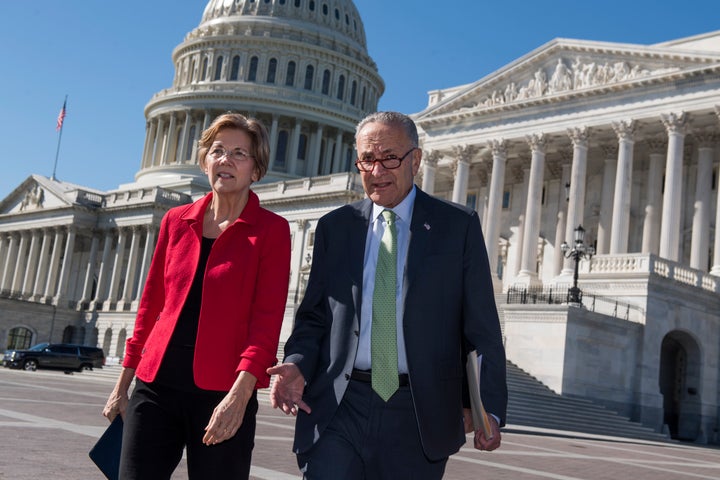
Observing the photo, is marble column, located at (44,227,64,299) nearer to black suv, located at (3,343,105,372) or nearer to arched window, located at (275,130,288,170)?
arched window, located at (275,130,288,170)

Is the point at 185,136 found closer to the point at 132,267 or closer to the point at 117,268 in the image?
the point at 117,268

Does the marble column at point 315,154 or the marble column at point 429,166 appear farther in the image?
the marble column at point 315,154

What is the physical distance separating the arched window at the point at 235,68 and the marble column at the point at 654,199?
6487cm

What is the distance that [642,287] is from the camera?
36531 mm

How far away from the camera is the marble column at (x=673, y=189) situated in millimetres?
42906

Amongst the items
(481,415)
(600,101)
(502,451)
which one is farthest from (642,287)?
(481,415)

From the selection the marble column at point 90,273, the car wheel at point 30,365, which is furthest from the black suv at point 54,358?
the marble column at point 90,273

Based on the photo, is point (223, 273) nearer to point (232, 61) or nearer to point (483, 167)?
point (483, 167)

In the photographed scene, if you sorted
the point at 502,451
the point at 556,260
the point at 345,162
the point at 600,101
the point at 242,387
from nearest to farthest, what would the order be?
the point at 242,387
the point at 502,451
the point at 600,101
the point at 556,260
the point at 345,162

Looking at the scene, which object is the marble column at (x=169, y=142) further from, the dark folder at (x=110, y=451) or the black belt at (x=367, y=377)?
the black belt at (x=367, y=377)

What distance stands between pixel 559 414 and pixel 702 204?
1895cm

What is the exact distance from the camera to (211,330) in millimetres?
4836

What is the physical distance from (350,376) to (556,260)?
160ft

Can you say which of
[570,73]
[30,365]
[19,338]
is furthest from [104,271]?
[570,73]
